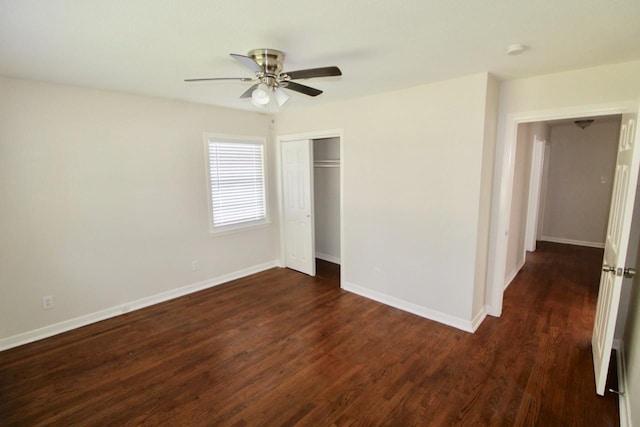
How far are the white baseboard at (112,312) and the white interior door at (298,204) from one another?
0.73 m

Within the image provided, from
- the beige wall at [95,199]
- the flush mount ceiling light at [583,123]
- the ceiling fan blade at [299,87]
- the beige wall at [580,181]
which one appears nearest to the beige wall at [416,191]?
the ceiling fan blade at [299,87]

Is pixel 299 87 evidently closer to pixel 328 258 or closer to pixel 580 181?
pixel 328 258

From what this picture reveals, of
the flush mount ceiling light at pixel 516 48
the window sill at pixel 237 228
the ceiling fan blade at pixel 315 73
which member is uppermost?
the flush mount ceiling light at pixel 516 48

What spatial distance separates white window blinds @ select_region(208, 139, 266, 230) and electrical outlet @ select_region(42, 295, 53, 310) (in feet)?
5.87

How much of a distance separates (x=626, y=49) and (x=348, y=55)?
190 centimetres

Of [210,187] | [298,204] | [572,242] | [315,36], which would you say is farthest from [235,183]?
[572,242]

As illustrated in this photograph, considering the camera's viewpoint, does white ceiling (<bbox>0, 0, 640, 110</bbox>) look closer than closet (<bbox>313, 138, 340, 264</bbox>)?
Yes

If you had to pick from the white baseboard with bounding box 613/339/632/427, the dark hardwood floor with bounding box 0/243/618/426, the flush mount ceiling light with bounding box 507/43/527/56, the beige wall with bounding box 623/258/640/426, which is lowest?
the dark hardwood floor with bounding box 0/243/618/426

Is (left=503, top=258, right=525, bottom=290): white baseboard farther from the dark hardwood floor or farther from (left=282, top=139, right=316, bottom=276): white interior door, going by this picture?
(left=282, top=139, right=316, bottom=276): white interior door

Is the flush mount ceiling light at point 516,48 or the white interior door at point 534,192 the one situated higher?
the flush mount ceiling light at point 516,48

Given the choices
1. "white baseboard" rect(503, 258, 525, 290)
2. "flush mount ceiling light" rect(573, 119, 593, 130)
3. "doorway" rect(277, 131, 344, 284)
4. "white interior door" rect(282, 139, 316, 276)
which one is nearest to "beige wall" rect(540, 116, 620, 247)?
"flush mount ceiling light" rect(573, 119, 593, 130)

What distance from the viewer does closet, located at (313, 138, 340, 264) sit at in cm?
486

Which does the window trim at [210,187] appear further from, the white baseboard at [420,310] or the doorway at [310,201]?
the white baseboard at [420,310]

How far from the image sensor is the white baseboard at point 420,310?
2.97 meters
